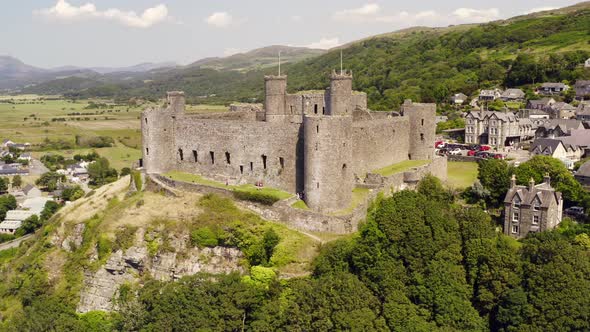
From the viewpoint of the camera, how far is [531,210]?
37.6 meters

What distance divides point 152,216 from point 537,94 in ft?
221

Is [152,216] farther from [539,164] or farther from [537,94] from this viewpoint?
[537,94]

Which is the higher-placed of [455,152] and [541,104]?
[541,104]

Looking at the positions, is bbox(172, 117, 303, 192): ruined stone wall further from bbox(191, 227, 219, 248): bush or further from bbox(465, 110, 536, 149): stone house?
bbox(465, 110, 536, 149): stone house

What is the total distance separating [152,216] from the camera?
38.6 metres

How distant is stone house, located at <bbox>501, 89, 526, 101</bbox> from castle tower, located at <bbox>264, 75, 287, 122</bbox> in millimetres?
52656

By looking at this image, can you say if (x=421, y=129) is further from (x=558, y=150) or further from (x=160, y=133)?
(x=160, y=133)

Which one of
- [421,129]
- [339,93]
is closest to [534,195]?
[421,129]

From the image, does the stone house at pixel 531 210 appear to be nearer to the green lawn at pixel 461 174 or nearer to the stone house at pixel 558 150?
the green lawn at pixel 461 174

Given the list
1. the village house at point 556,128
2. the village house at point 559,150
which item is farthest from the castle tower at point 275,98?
the village house at point 556,128

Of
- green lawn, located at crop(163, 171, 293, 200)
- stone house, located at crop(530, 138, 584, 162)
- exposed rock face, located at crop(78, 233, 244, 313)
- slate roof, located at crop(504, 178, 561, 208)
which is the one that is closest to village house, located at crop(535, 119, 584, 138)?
stone house, located at crop(530, 138, 584, 162)

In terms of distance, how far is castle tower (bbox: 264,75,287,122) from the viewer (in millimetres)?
43875

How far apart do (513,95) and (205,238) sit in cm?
6439

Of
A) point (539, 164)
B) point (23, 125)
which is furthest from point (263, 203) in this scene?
point (23, 125)
